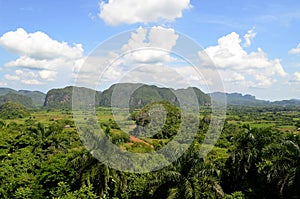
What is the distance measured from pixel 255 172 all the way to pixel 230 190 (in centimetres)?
177

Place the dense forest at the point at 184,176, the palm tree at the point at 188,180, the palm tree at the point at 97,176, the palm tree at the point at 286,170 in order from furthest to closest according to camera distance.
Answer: the palm tree at the point at 97,176 → the dense forest at the point at 184,176 → the palm tree at the point at 286,170 → the palm tree at the point at 188,180

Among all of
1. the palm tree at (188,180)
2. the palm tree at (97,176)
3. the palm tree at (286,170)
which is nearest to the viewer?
the palm tree at (188,180)

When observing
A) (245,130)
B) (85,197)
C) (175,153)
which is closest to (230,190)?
(245,130)

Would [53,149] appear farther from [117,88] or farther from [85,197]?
[117,88]

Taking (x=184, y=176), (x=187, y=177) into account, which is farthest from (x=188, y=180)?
(x=184, y=176)

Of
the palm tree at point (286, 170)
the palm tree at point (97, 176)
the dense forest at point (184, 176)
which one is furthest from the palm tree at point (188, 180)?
the palm tree at point (286, 170)

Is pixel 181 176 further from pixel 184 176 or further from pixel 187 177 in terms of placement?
pixel 187 177

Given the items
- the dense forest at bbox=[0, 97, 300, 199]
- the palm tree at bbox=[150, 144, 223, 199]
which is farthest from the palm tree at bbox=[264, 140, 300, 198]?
the palm tree at bbox=[150, 144, 223, 199]

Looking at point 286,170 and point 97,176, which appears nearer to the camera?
point 286,170

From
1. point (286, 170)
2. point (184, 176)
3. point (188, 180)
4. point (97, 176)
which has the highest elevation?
point (286, 170)

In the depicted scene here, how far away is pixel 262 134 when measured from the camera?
62.2ft

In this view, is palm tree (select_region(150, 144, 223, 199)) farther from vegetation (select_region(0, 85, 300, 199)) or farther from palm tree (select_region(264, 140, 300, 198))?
palm tree (select_region(264, 140, 300, 198))

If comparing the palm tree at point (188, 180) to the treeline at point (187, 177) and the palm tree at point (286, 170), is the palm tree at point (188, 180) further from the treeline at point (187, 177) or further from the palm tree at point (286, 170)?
the palm tree at point (286, 170)

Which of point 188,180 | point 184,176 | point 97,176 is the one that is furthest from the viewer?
point 97,176
